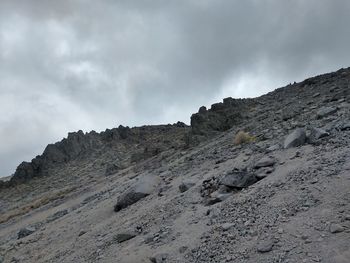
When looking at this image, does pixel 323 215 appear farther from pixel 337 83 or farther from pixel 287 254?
pixel 337 83

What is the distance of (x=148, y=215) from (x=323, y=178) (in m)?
6.24

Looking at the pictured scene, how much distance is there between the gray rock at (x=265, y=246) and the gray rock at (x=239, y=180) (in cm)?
397

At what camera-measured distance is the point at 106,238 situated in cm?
1461

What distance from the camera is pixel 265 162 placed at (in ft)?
46.9

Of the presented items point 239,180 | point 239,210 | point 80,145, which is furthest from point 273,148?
point 80,145

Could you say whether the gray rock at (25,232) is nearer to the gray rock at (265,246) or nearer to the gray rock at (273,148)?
the gray rock at (273,148)

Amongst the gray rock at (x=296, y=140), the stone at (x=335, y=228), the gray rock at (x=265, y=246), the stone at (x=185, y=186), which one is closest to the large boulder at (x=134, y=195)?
the stone at (x=185, y=186)

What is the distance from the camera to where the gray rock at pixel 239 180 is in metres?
13.3

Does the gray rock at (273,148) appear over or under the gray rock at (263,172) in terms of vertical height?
over

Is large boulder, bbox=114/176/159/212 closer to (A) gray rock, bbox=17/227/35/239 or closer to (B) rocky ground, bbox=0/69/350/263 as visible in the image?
(B) rocky ground, bbox=0/69/350/263

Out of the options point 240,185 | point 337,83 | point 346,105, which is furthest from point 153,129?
point 240,185

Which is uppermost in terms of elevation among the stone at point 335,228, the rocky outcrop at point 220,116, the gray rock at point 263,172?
the rocky outcrop at point 220,116

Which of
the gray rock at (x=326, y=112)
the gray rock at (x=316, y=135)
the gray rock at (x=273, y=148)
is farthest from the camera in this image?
the gray rock at (x=326, y=112)

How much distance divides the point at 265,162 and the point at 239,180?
138cm
